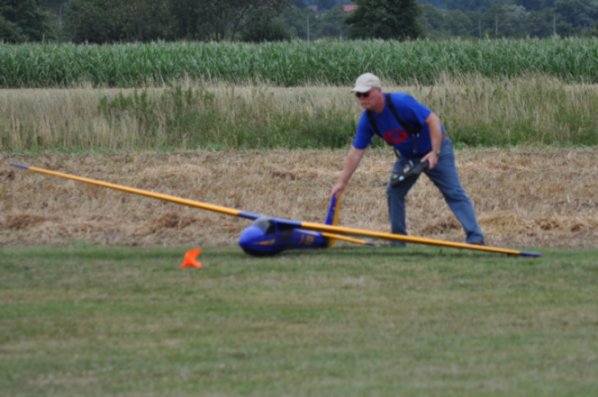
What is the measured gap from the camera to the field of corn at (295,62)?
35156 millimetres

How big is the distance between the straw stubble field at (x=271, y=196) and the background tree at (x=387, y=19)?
2079 inches

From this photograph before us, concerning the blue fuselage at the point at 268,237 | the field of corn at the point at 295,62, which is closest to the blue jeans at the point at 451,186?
the blue fuselage at the point at 268,237

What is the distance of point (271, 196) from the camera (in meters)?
14.4

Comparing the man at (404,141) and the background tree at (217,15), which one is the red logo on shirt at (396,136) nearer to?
the man at (404,141)

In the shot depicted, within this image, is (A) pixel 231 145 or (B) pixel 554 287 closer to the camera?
(B) pixel 554 287

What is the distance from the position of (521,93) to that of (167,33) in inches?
2350

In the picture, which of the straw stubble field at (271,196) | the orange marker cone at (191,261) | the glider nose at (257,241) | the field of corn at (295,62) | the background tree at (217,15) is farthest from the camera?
the background tree at (217,15)

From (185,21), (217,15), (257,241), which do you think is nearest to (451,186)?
(257,241)

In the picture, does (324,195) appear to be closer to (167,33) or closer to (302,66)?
(302,66)

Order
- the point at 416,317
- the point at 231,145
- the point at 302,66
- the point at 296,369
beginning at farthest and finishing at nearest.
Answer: the point at 302,66
the point at 231,145
the point at 416,317
the point at 296,369

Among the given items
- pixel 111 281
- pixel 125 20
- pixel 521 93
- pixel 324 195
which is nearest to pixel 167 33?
pixel 125 20

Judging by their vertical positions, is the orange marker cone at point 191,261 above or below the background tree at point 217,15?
above

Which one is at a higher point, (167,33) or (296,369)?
(296,369)

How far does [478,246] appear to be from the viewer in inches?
413
